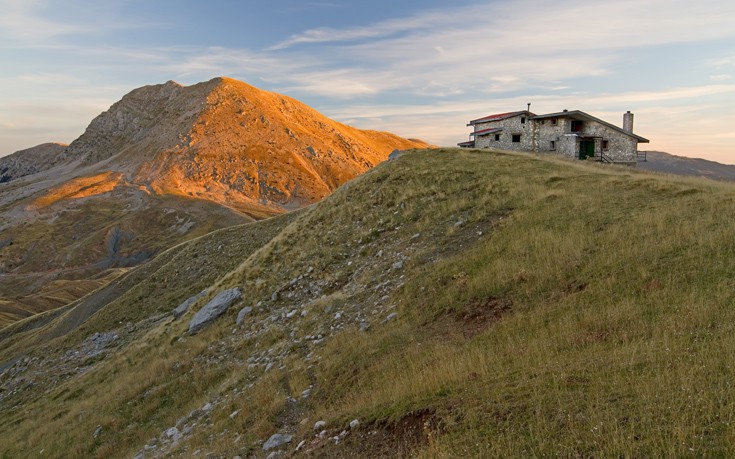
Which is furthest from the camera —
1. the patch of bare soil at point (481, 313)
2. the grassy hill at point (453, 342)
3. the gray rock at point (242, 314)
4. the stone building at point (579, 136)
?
the stone building at point (579, 136)

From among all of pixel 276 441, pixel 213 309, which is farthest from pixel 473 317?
Answer: pixel 213 309

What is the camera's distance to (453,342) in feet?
35.9

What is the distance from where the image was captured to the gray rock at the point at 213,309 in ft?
72.6

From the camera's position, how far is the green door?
47.0 m

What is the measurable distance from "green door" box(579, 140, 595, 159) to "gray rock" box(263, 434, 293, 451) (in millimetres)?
46276

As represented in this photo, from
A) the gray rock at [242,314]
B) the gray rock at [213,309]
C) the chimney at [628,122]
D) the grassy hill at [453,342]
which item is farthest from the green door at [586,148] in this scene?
the gray rock at [242,314]

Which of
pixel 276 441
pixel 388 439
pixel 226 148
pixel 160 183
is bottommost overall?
pixel 276 441

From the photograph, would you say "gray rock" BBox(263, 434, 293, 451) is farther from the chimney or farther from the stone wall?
the chimney

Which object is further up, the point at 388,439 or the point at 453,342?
the point at 453,342

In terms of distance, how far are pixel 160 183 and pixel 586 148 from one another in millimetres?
131527

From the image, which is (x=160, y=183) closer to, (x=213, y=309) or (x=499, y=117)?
(x=499, y=117)

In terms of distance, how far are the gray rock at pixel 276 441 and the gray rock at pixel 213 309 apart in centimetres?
1387

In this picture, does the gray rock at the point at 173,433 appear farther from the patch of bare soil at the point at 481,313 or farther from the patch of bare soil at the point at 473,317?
the patch of bare soil at the point at 481,313

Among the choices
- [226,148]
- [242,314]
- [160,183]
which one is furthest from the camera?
[226,148]
